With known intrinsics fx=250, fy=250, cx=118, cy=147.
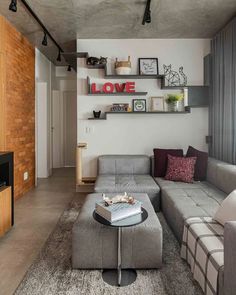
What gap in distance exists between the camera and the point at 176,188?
3039 millimetres

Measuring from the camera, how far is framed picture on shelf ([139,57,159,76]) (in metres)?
4.14

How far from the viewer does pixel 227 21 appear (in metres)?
3.50

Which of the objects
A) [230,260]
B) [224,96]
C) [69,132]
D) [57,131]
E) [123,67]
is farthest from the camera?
[69,132]

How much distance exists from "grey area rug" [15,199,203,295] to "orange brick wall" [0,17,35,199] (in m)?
1.94

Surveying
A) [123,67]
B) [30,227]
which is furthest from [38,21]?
[30,227]

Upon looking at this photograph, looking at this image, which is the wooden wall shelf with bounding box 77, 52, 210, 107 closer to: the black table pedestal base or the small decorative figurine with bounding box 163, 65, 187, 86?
the small decorative figurine with bounding box 163, 65, 187, 86

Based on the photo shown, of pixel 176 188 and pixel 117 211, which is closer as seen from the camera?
pixel 117 211

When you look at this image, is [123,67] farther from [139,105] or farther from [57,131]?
[57,131]

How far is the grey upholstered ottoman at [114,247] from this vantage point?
1976 mm

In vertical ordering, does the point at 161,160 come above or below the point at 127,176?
above

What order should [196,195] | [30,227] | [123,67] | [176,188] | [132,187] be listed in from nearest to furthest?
[196,195] < [30,227] < [176,188] < [132,187] < [123,67]

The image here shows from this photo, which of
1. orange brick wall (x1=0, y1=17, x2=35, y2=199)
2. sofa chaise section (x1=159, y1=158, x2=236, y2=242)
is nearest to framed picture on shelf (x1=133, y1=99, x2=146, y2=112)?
sofa chaise section (x1=159, y1=158, x2=236, y2=242)

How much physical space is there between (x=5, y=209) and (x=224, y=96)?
3.15 m

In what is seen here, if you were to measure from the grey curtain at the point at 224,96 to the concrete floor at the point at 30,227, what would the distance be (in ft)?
7.72
